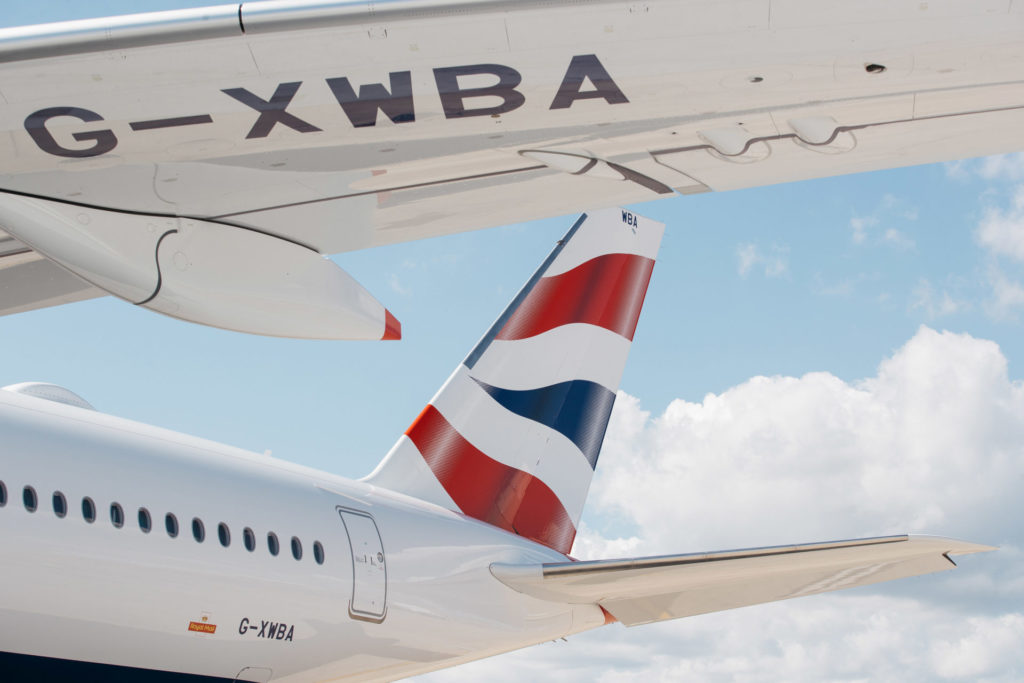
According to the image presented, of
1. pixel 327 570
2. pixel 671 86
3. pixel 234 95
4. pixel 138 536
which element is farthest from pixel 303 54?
pixel 327 570

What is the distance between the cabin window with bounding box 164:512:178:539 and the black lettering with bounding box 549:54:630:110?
15.6 feet

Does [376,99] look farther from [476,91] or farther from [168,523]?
[168,523]

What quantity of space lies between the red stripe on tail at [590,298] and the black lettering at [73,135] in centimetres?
808

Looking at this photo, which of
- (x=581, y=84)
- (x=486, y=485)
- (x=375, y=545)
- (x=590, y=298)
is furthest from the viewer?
(x=590, y=298)

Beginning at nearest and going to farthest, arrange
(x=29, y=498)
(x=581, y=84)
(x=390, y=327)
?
(x=581, y=84), (x=390, y=327), (x=29, y=498)

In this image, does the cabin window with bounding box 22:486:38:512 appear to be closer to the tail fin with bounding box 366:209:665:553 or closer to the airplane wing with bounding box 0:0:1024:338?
the airplane wing with bounding box 0:0:1024:338

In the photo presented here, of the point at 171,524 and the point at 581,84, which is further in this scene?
the point at 171,524

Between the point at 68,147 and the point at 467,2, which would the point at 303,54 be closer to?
the point at 467,2

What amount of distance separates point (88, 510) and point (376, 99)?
423 centimetres

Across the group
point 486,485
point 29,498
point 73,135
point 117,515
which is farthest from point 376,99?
point 486,485

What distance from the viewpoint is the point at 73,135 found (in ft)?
11.5

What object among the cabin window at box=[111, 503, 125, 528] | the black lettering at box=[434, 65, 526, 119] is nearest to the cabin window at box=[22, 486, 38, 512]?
the cabin window at box=[111, 503, 125, 528]

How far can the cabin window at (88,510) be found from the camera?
642 cm

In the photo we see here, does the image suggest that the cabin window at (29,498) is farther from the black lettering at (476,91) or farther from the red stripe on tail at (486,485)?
the red stripe on tail at (486,485)
